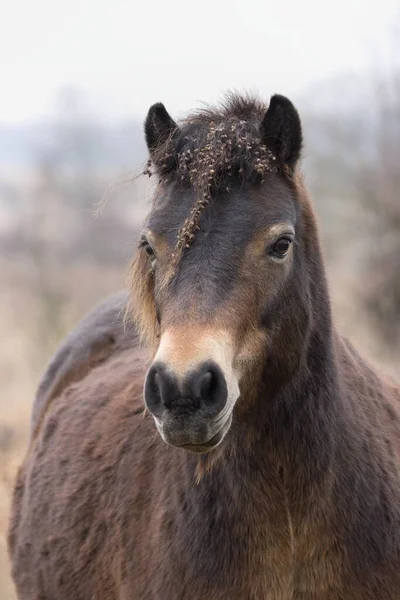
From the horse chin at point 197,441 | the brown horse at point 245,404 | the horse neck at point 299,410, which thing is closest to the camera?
the horse chin at point 197,441

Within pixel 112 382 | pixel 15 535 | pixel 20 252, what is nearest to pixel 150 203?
pixel 112 382

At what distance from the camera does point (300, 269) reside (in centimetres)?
319

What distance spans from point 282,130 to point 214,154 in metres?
0.37

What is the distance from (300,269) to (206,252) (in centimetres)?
48

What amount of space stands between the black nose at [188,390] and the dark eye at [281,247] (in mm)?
630

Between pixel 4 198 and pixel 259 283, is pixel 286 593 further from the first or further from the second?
pixel 4 198

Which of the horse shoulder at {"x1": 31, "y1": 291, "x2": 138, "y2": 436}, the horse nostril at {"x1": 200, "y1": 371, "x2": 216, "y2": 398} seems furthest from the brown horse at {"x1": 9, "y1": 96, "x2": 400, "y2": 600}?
the horse shoulder at {"x1": 31, "y1": 291, "x2": 138, "y2": 436}

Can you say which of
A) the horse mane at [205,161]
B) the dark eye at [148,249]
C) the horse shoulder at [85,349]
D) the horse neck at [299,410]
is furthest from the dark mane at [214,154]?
the horse shoulder at [85,349]

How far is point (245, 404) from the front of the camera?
10.2ft

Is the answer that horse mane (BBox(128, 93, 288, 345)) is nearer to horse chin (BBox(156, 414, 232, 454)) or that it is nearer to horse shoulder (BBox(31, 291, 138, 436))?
horse chin (BBox(156, 414, 232, 454))

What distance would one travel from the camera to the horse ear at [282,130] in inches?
127

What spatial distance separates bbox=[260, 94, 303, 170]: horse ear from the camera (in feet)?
10.6

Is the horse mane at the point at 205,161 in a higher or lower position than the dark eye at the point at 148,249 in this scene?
higher

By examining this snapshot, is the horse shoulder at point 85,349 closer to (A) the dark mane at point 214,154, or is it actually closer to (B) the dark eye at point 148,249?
(B) the dark eye at point 148,249
